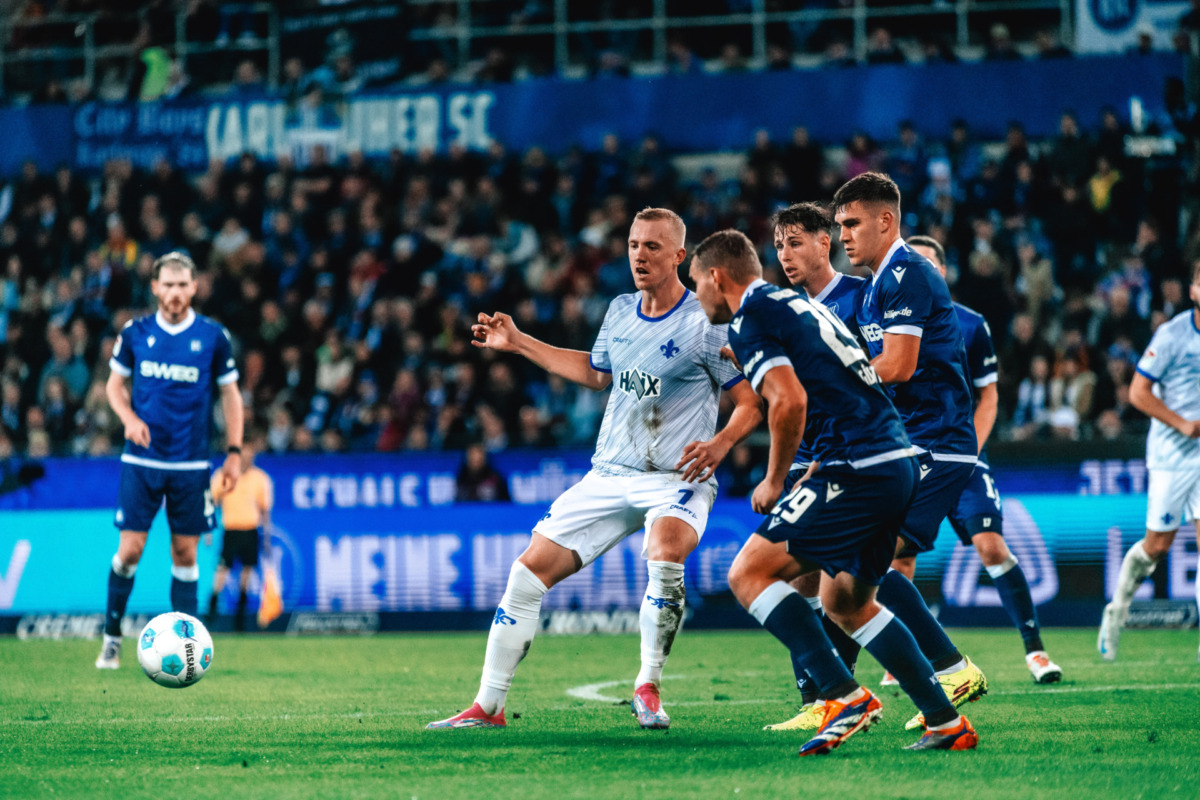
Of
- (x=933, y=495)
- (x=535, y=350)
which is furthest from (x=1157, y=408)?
(x=535, y=350)

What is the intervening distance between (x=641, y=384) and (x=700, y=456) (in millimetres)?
754

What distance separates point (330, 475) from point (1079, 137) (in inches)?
373

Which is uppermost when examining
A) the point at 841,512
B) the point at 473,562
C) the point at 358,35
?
the point at 358,35

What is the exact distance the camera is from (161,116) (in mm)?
22156

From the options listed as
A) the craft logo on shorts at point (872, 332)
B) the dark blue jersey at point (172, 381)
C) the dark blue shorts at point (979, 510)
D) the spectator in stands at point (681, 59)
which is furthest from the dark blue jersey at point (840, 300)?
the spectator in stands at point (681, 59)

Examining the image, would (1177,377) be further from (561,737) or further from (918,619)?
(561,737)

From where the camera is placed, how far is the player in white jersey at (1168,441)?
995 cm

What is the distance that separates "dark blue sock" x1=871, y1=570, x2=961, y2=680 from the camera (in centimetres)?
670

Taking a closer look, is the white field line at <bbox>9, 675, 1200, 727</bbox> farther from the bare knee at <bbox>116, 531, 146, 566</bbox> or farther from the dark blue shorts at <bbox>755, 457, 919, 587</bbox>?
the bare knee at <bbox>116, 531, 146, 566</bbox>

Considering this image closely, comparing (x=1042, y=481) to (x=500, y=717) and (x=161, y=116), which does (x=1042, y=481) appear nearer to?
(x=500, y=717)

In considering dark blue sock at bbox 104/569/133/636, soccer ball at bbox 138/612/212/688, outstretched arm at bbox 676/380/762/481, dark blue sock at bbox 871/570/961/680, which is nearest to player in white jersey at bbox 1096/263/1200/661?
dark blue sock at bbox 871/570/961/680

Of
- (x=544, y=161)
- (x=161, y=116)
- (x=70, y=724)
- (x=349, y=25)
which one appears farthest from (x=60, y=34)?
(x=70, y=724)

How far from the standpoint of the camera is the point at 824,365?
5895mm

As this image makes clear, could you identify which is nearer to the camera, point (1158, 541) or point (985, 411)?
point (985, 411)
